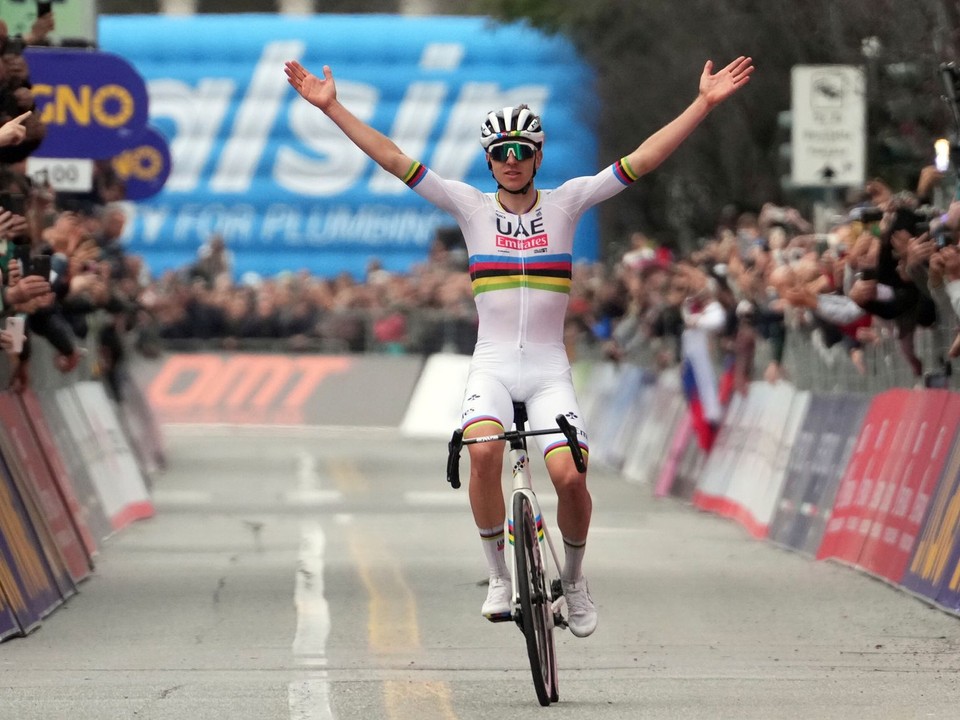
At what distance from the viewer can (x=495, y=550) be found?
10.4m

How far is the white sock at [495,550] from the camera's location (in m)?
10.3

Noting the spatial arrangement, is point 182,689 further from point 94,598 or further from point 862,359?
point 862,359

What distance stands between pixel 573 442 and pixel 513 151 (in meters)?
1.31

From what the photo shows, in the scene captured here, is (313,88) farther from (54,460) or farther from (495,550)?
(54,460)

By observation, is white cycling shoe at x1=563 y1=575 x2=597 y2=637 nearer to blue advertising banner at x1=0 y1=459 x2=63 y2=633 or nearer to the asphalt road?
the asphalt road

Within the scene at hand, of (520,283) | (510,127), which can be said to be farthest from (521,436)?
(510,127)

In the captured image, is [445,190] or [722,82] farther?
[722,82]

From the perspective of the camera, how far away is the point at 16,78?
536 inches

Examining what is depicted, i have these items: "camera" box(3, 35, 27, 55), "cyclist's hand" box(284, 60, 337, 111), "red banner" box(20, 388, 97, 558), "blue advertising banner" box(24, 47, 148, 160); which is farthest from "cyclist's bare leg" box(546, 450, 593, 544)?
"blue advertising banner" box(24, 47, 148, 160)

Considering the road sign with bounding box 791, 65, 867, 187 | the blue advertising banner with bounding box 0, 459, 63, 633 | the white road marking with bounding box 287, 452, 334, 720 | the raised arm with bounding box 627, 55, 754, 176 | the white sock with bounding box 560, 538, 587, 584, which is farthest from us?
the road sign with bounding box 791, 65, 867, 187

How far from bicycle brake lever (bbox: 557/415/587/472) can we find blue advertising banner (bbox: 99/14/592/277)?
41.5 meters

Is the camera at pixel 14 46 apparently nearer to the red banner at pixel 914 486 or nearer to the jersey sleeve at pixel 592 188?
the jersey sleeve at pixel 592 188

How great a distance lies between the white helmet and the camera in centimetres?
1052

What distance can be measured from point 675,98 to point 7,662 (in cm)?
3383
